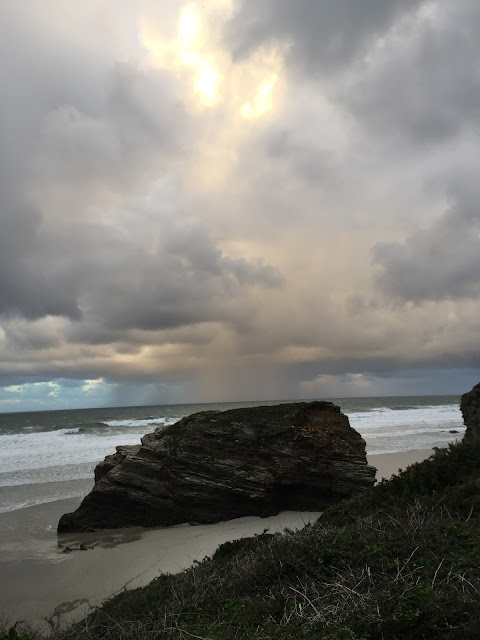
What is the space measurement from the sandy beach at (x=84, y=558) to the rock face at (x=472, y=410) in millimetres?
7515

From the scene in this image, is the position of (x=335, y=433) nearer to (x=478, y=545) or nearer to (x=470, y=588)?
(x=478, y=545)

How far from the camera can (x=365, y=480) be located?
579 inches

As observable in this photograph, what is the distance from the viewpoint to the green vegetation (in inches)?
173

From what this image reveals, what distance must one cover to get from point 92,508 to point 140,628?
10.7 meters

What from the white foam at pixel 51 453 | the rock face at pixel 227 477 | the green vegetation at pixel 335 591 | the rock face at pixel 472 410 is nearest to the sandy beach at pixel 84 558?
the rock face at pixel 227 477

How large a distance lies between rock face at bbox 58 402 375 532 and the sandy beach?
52 centimetres

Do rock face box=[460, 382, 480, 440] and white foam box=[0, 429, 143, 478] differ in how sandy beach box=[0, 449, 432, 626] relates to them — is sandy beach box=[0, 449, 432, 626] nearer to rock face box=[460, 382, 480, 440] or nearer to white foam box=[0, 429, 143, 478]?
rock face box=[460, 382, 480, 440]

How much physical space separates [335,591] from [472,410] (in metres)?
14.9

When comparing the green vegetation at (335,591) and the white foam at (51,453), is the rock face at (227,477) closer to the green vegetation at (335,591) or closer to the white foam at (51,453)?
the green vegetation at (335,591)

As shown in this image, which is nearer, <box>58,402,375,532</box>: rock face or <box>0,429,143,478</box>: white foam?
<box>58,402,375,532</box>: rock face

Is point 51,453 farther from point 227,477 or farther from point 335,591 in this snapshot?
point 335,591

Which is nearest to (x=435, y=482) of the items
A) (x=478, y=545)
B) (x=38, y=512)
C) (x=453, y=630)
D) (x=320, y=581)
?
(x=478, y=545)

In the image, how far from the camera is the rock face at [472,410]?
16747 millimetres

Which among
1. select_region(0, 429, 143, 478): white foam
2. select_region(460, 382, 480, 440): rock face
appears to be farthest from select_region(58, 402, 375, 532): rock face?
select_region(0, 429, 143, 478): white foam
